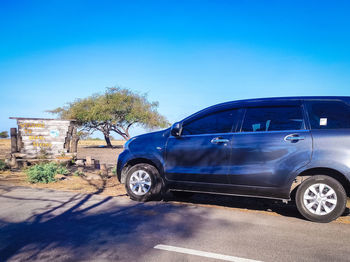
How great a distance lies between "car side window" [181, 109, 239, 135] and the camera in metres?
5.77

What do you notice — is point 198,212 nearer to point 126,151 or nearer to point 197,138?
point 197,138

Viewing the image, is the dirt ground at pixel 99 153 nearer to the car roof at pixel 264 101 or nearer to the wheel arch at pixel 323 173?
the car roof at pixel 264 101

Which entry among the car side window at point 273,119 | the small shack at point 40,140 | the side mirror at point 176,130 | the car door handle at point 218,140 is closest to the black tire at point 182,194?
the side mirror at point 176,130

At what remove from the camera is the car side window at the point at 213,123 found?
5773 millimetres

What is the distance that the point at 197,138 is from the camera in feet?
19.6

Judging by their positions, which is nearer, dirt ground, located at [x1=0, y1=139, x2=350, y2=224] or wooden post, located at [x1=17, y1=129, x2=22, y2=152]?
dirt ground, located at [x1=0, y1=139, x2=350, y2=224]

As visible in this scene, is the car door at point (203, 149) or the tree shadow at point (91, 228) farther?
the car door at point (203, 149)

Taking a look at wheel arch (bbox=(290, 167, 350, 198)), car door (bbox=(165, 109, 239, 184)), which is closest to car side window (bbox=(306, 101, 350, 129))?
wheel arch (bbox=(290, 167, 350, 198))

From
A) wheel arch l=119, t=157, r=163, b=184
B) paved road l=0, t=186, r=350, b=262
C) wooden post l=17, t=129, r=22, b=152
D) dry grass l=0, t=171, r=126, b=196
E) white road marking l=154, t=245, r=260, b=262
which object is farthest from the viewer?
wooden post l=17, t=129, r=22, b=152

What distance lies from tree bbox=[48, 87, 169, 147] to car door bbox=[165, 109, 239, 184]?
100 feet

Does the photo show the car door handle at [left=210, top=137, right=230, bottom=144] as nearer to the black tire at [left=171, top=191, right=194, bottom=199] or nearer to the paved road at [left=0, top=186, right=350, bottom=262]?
the paved road at [left=0, top=186, right=350, bottom=262]

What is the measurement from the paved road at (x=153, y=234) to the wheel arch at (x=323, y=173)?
1.98 feet

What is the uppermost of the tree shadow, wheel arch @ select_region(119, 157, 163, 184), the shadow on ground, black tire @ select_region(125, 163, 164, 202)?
wheel arch @ select_region(119, 157, 163, 184)

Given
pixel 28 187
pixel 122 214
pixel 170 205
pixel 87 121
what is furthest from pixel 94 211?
pixel 87 121
